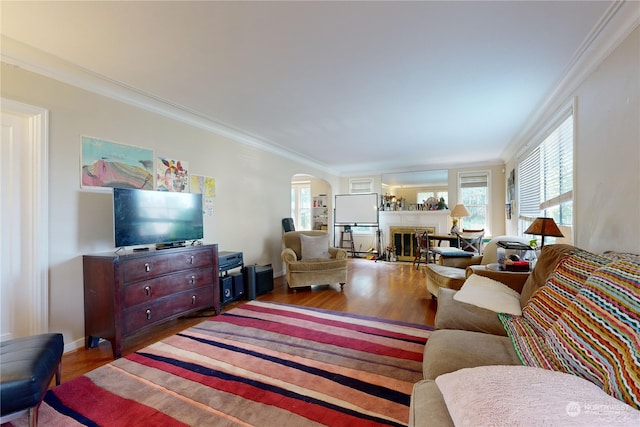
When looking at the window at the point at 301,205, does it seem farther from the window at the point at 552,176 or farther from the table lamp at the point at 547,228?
the table lamp at the point at 547,228

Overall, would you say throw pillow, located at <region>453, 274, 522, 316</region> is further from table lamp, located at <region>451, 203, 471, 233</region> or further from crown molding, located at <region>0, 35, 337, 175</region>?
table lamp, located at <region>451, 203, 471, 233</region>

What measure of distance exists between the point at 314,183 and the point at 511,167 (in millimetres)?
5056

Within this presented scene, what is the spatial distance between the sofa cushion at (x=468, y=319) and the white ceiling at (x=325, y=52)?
1.93m

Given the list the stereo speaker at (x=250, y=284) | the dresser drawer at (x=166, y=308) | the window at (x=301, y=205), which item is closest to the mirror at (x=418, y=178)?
the window at (x=301, y=205)

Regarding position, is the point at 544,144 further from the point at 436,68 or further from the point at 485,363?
the point at 485,363

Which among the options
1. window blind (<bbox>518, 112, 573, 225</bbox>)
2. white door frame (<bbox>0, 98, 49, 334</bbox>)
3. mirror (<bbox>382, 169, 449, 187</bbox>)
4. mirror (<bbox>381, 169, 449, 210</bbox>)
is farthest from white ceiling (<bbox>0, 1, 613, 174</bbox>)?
mirror (<bbox>381, 169, 449, 210</bbox>)

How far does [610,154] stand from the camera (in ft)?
6.20

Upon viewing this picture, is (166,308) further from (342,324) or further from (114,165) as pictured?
(342,324)

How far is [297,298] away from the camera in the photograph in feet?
12.2

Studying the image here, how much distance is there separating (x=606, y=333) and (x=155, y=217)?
3.19 metres

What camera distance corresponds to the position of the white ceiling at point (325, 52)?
1.67 metres

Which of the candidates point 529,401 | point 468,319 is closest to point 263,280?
point 468,319

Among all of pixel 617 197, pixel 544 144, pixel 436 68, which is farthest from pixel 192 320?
pixel 544 144

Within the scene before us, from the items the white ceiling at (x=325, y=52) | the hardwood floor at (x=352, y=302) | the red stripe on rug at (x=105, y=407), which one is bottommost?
the hardwood floor at (x=352, y=302)
